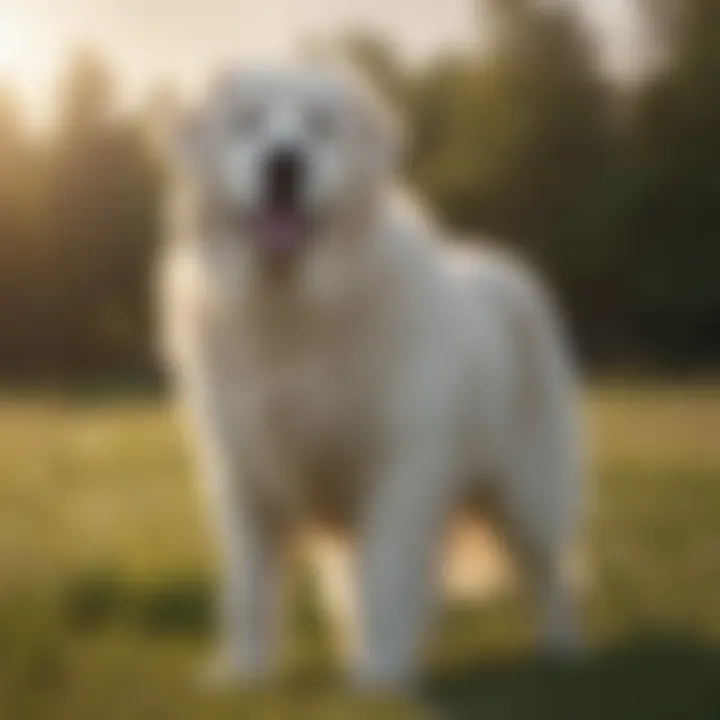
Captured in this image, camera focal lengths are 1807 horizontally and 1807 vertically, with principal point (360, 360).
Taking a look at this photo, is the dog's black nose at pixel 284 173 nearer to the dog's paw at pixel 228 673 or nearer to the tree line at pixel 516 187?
the tree line at pixel 516 187

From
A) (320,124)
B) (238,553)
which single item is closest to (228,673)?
(238,553)

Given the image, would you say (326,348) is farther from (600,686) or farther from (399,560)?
(600,686)

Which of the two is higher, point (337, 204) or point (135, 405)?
point (337, 204)

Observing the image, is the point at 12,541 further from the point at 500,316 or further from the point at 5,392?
the point at 500,316

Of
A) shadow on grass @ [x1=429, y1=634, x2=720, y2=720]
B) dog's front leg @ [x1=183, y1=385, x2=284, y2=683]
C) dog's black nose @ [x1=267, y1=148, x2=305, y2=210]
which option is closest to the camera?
shadow on grass @ [x1=429, y1=634, x2=720, y2=720]

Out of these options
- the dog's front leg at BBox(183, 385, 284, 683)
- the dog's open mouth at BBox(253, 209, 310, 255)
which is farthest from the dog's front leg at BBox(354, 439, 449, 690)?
the dog's open mouth at BBox(253, 209, 310, 255)

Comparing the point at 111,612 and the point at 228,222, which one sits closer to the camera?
the point at 228,222

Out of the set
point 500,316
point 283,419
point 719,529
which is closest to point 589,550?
point 719,529

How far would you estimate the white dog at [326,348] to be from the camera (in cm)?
164

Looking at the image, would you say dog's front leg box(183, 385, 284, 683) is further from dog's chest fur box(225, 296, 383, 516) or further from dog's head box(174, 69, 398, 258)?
dog's head box(174, 69, 398, 258)

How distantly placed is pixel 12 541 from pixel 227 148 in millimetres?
473

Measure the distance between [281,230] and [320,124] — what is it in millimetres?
104

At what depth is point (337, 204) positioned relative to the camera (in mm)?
1646

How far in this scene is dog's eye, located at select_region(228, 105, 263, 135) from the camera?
1642mm
